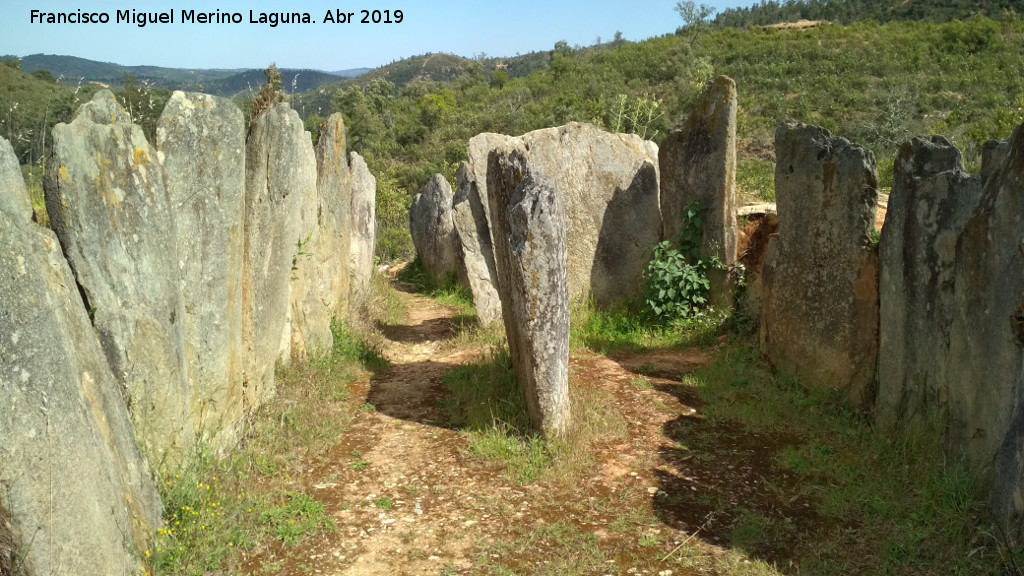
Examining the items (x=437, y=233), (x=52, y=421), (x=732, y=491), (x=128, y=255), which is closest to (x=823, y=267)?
(x=732, y=491)

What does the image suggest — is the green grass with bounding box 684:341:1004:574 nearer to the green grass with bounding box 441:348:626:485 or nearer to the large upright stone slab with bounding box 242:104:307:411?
the green grass with bounding box 441:348:626:485

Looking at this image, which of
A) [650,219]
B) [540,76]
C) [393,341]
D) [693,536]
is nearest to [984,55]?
[540,76]

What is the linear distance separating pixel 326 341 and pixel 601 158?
4.07 metres

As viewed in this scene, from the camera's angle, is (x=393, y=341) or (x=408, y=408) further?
(x=393, y=341)

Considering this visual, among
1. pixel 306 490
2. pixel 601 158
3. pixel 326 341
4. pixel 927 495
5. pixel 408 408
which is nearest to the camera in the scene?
pixel 927 495

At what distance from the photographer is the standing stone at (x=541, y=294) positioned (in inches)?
227

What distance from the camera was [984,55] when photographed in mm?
28406

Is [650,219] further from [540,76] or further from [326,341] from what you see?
[540,76]

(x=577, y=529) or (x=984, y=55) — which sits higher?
(x=984, y=55)

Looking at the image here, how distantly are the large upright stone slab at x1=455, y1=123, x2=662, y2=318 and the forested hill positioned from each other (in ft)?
105

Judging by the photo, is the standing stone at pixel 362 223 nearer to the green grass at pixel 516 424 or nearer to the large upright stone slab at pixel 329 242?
the large upright stone slab at pixel 329 242

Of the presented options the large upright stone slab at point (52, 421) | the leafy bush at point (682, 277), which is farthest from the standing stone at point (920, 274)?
the large upright stone slab at point (52, 421)

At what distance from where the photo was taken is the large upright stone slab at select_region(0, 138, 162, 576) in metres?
3.30

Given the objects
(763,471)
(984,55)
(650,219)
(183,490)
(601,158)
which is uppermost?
(984,55)
